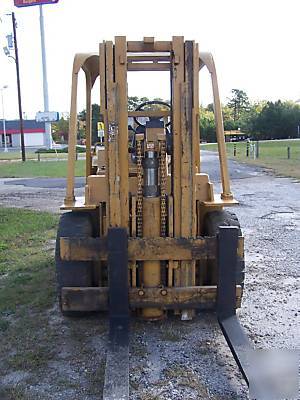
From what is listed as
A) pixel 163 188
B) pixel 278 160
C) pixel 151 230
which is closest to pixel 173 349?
pixel 151 230

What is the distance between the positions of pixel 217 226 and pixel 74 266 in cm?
142

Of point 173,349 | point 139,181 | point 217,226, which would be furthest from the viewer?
point 217,226

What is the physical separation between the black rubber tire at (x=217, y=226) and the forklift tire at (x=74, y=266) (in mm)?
1178

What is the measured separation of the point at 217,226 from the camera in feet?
15.9

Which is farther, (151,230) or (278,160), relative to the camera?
(278,160)

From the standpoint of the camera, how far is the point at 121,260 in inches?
169

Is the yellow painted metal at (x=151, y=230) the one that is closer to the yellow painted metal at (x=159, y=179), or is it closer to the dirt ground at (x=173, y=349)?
the yellow painted metal at (x=159, y=179)

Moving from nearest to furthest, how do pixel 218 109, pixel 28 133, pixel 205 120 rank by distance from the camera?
pixel 218 109 → pixel 205 120 → pixel 28 133

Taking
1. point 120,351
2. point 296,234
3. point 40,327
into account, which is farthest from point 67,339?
point 296,234

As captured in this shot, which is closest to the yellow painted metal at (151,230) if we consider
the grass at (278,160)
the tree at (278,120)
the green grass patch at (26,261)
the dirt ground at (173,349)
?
the dirt ground at (173,349)

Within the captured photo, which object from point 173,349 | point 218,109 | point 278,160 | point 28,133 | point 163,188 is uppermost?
point 28,133

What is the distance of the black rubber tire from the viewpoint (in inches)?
185

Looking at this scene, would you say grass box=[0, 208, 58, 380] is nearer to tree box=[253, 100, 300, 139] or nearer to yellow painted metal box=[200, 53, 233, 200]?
yellow painted metal box=[200, 53, 233, 200]

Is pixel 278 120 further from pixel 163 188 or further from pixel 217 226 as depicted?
pixel 163 188
